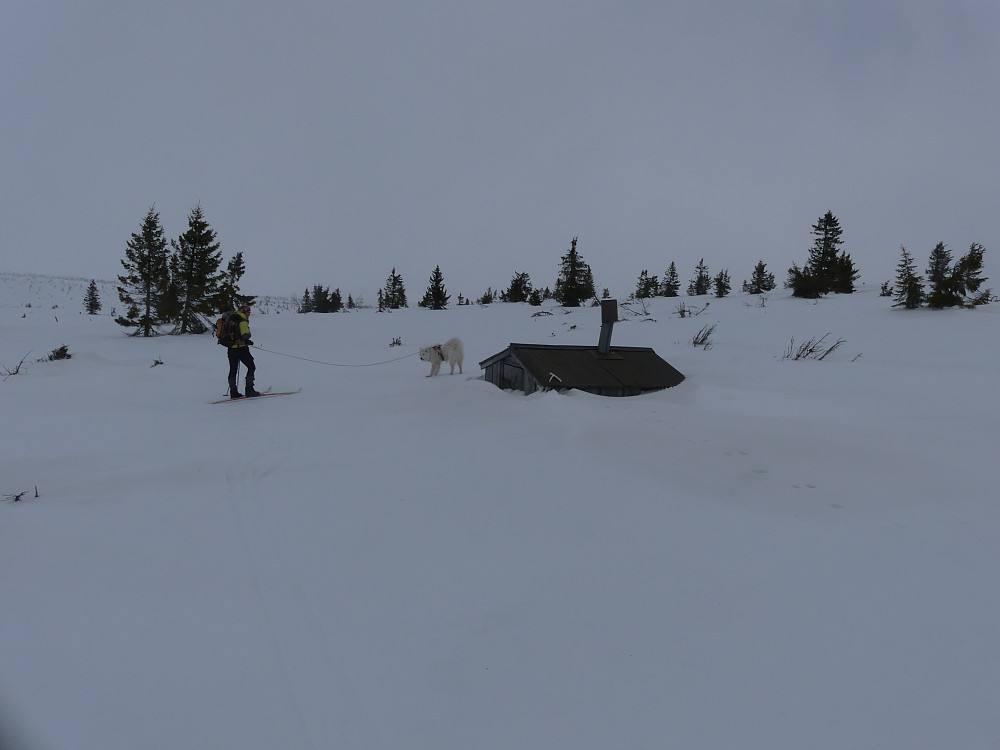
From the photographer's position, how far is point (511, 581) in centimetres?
251

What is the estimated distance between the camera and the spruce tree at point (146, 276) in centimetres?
1866

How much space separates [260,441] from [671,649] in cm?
504

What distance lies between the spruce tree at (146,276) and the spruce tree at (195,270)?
482 mm

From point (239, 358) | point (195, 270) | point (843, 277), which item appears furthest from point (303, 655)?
point (843, 277)

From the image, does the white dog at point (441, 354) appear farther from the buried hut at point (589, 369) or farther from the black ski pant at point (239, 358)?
the black ski pant at point (239, 358)

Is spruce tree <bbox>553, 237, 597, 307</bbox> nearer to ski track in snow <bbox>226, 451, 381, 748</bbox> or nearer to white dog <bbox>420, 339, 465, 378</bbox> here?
white dog <bbox>420, 339, 465, 378</bbox>

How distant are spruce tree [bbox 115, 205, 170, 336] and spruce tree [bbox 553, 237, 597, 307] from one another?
19.2 metres

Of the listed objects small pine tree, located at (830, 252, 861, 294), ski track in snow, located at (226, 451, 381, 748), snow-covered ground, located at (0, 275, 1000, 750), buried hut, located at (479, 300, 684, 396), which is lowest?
ski track in snow, located at (226, 451, 381, 748)

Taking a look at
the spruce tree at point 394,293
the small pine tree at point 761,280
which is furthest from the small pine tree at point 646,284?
the spruce tree at point 394,293

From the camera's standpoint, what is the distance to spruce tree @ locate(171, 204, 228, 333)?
760 inches

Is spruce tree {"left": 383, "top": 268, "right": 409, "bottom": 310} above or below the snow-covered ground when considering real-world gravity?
above

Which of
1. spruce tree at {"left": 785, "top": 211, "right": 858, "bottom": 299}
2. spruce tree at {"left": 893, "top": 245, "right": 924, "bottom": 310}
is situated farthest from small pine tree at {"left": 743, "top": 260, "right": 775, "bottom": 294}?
spruce tree at {"left": 893, "top": 245, "right": 924, "bottom": 310}

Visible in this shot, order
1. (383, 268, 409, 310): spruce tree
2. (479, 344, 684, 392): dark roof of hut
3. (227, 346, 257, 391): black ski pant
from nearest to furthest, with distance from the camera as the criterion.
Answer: (479, 344, 684, 392): dark roof of hut < (227, 346, 257, 391): black ski pant < (383, 268, 409, 310): spruce tree

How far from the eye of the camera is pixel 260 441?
17.8 ft
